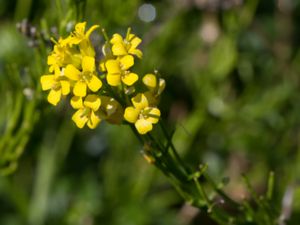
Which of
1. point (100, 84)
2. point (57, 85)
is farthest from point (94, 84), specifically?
point (57, 85)

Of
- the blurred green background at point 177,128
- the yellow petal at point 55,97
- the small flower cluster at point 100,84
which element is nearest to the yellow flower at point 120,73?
the small flower cluster at point 100,84

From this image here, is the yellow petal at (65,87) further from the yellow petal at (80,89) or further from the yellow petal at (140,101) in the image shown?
the yellow petal at (140,101)

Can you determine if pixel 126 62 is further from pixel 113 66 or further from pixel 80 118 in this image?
pixel 80 118

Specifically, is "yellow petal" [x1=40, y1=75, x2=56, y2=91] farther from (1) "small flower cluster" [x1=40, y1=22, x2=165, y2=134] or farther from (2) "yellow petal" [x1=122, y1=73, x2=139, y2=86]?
(2) "yellow petal" [x1=122, y1=73, x2=139, y2=86]

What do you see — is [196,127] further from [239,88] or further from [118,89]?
[118,89]

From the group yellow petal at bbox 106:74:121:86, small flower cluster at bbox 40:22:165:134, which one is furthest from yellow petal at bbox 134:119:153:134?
yellow petal at bbox 106:74:121:86

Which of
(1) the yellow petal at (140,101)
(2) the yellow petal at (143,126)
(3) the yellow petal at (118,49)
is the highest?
(3) the yellow petal at (118,49)

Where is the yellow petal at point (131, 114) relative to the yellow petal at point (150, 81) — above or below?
below
